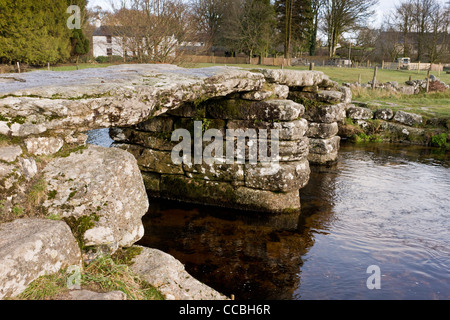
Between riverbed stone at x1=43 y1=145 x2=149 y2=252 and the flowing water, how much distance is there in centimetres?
163

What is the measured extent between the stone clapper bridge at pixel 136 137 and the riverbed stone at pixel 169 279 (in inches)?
13.9

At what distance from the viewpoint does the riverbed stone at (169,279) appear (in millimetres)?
3406

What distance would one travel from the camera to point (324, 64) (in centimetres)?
4391

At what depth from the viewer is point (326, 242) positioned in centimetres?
608

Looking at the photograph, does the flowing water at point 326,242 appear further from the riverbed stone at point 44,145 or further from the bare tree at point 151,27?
the bare tree at point 151,27

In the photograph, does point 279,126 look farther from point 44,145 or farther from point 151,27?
point 151,27

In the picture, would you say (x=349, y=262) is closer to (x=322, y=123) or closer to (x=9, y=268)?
(x=9, y=268)

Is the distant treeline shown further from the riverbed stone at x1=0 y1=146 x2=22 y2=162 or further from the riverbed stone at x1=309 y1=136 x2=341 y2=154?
the riverbed stone at x1=0 y1=146 x2=22 y2=162

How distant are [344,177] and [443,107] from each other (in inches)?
407

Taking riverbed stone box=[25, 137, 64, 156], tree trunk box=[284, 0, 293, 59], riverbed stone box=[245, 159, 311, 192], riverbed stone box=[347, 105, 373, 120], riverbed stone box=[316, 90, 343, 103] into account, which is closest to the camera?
riverbed stone box=[25, 137, 64, 156]

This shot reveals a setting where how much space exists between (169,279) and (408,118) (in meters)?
13.8

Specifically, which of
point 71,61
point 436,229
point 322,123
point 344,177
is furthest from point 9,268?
point 71,61

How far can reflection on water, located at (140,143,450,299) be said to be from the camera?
4.77 meters

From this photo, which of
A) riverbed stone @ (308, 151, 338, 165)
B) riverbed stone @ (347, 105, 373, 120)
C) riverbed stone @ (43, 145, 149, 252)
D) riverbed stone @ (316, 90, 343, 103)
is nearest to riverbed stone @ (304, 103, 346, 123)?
riverbed stone @ (316, 90, 343, 103)
